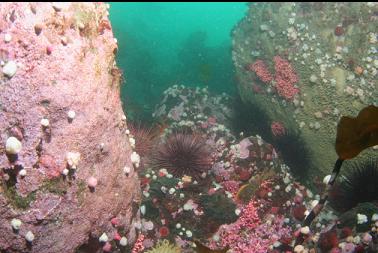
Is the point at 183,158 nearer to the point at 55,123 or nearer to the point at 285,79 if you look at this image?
the point at 55,123

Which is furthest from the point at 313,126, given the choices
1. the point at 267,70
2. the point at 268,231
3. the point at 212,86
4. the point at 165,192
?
the point at 212,86

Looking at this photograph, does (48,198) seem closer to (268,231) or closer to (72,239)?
(72,239)

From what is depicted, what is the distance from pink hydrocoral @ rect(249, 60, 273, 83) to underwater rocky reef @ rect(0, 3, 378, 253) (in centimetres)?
5

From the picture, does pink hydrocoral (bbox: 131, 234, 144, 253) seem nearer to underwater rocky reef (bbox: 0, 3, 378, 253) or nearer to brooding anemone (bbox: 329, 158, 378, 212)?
underwater rocky reef (bbox: 0, 3, 378, 253)

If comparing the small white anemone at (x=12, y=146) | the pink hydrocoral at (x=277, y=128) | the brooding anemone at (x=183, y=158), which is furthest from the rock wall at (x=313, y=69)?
the small white anemone at (x=12, y=146)

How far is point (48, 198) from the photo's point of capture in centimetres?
349

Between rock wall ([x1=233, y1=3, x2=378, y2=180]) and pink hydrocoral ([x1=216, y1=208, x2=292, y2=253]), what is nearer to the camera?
pink hydrocoral ([x1=216, y1=208, x2=292, y2=253])

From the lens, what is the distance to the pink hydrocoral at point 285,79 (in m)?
8.88

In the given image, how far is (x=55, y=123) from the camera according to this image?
11.6 ft

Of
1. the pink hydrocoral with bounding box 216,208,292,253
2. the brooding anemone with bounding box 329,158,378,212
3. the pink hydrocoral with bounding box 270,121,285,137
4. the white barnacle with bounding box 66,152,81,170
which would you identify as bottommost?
the pink hydrocoral with bounding box 216,208,292,253

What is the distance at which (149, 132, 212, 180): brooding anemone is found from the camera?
630 cm

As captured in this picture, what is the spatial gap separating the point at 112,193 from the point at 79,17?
86.2 inches

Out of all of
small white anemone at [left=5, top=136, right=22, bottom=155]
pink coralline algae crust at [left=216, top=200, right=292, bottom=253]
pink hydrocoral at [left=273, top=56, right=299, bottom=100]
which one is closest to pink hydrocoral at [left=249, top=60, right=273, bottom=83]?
pink hydrocoral at [left=273, top=56, right=299, bottom=100]

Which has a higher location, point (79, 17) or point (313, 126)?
point (79, 17)
